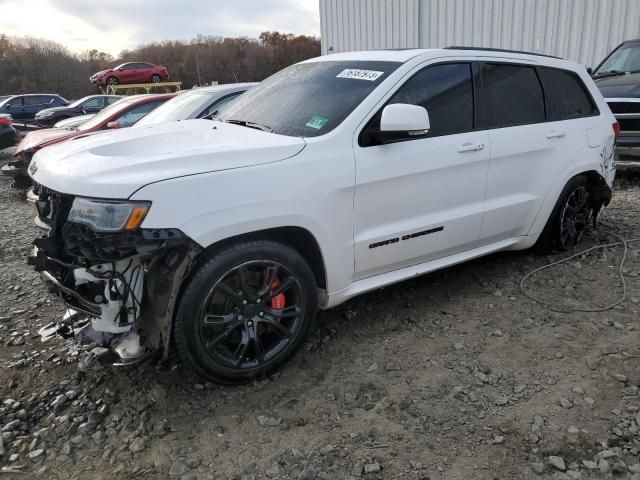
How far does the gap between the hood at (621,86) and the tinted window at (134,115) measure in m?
6.66

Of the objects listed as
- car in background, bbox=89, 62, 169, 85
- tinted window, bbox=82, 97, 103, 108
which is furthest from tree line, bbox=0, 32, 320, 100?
tinted window, bbox=82, 97, 103, 108

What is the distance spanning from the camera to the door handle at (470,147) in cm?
355

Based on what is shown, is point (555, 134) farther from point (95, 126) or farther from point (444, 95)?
point (95, 126)

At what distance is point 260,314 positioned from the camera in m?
2.90

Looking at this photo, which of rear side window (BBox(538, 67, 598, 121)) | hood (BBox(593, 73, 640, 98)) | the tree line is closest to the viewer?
rear side window (BBox(538, 67, 598, 121))

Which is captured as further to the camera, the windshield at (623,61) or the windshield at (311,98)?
the windshield at (623,61)

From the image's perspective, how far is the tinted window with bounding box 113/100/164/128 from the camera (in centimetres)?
827

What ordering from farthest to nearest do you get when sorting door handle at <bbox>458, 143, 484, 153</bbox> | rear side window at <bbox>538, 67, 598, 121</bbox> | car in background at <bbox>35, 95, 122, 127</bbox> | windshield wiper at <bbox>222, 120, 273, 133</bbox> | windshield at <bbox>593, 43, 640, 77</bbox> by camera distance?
car in background at <bbox>35, 95, 122, 127</bbox> < windshield at <bbox>593, 43, 640, 77</bbox> < rear side window at <bbox>538, 67, 598, 121</bbox> < door handle at <bbox>458, 143, 484, 153</bbox> < windshield wiper at <bbox>222, 120, 273, 133</bbox>

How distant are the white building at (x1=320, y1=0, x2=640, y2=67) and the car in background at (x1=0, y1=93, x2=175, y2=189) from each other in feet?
28.7

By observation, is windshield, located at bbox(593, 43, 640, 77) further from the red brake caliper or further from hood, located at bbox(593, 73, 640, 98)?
the red brake caliper

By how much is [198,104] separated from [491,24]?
961 centimetres

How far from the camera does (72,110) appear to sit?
61.9 ft

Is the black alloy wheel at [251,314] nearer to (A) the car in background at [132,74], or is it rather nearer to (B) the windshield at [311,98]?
(B) the windshield at [311,98]

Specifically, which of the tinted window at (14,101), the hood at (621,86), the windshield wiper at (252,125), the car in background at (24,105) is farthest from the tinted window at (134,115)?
the tinted window at (14,101)
